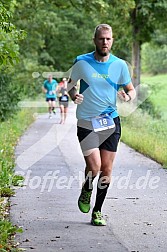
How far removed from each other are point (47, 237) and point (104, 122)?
1.50 meters

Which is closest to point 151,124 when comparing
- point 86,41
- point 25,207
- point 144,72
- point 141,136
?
point 141,136

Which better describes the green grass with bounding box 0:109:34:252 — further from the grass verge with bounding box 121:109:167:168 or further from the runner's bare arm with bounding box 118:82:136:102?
the grass verge with bounding box 121:109:167:168

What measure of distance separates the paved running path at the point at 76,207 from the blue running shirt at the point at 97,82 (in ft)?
4.45

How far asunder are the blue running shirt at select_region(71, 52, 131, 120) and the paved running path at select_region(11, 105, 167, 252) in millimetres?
1357

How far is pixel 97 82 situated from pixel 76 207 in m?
2.14

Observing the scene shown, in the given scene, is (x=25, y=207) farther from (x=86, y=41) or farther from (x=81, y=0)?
(x=86, y=41)

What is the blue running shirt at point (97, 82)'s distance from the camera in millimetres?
8000

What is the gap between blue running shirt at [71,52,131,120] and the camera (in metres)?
8.00

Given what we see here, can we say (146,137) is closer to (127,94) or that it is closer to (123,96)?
(127,94)

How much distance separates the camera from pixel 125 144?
61.2ft

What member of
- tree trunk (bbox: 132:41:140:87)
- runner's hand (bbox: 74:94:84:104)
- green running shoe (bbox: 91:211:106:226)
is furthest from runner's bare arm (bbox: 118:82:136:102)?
tree trunk (bbox: 132:41:140:87)

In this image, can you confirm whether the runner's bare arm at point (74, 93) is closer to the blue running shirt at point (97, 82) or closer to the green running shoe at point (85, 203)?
the blue running shirt at point (97, 82)

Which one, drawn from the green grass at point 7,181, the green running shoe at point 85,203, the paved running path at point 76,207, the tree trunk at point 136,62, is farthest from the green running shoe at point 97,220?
the tree trunk at point 136,62

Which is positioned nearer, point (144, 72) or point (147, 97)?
point (147, 97)
